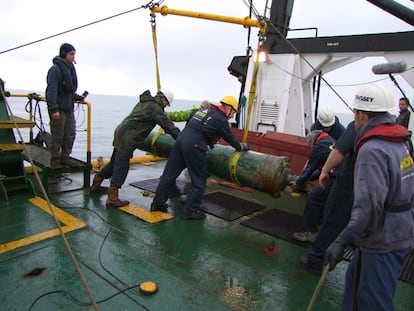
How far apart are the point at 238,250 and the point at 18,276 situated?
2116 millimetres

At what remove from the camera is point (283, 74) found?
7.63 metres

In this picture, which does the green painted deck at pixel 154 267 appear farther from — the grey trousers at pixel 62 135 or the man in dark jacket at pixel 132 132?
the grey trousers at pixel 62 135

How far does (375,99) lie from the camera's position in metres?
2.19

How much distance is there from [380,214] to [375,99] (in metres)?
0.73

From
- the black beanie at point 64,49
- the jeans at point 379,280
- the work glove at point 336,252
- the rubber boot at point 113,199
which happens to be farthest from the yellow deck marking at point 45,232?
the jeans at point 379,280

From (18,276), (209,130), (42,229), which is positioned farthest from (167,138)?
(18,276)

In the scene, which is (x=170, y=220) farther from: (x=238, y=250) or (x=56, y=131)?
(x=56, y=131)

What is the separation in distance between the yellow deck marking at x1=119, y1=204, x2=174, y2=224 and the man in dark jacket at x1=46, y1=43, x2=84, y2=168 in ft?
4.13

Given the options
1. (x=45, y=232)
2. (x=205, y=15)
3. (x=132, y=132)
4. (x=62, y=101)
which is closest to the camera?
(x=45, y=232)

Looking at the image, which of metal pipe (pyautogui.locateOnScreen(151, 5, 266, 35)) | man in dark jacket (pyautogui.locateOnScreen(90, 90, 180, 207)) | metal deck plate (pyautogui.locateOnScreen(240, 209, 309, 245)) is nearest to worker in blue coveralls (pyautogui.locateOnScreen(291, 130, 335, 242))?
metal deck plate (pyautogui.locateOnScreen(240, 209, 309, 245))

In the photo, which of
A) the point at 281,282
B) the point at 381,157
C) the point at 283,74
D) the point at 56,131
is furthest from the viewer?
the point at 283,74

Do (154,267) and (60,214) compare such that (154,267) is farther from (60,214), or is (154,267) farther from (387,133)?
(387,133)

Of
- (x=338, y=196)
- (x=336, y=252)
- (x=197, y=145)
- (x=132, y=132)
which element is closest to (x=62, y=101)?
(x=132, y=132)

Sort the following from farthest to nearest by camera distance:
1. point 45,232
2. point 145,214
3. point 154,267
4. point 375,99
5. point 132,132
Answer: point 132,132, point 145,214, point 45,232, point 154,267, point 375,99
